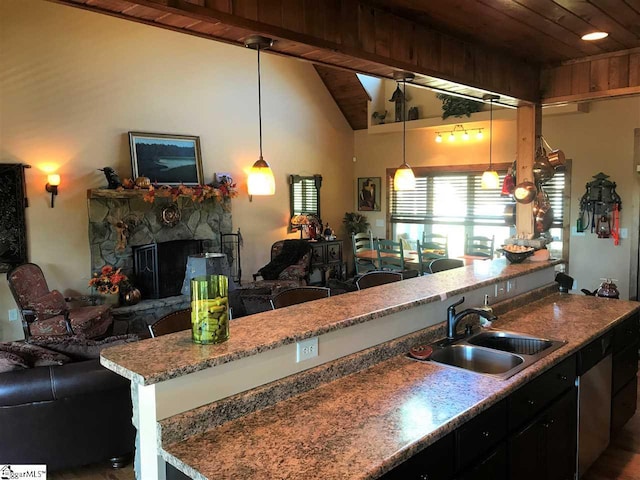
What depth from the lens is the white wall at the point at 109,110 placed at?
19.2 feet

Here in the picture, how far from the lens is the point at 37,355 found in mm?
3076

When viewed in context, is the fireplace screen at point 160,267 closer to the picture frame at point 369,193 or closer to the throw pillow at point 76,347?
the throw pillow at point 76,347

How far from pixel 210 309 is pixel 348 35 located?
166cm

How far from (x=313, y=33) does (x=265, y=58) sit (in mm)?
6070

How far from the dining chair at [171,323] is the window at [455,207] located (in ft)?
18.9

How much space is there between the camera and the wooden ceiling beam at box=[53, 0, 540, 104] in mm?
2115

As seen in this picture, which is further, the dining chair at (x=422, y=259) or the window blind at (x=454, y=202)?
the window blind at (x=454, y=202)

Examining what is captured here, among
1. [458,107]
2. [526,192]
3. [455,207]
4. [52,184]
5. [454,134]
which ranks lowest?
[455,207]

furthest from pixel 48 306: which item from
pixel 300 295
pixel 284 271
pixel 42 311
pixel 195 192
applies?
pixel 300 295

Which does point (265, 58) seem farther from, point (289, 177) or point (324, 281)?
point (324, 281)

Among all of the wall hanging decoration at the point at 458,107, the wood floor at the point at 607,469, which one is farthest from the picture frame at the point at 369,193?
the wood floor at the point at 607,469

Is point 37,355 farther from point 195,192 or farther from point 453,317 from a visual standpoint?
point 195,192

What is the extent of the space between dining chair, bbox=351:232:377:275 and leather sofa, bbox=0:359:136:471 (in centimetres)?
557

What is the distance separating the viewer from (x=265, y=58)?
8258mm
